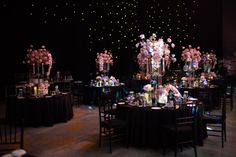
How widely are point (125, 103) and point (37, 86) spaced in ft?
9.81

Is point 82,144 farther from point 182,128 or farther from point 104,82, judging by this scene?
point 104,82

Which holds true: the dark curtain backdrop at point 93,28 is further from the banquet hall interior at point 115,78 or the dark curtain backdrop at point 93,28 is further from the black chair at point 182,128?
the black chair at point 182,128

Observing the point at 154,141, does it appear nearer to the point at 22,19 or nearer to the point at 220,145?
the point at 220,145

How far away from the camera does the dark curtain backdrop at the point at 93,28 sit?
12.6 m

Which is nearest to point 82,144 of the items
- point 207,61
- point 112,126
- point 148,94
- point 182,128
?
point 112,126

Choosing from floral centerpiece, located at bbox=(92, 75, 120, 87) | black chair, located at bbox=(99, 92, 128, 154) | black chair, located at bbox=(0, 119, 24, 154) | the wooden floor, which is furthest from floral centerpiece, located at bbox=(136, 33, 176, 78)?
floral centerpiece, located at bbox=(92, 75, 120, 87)

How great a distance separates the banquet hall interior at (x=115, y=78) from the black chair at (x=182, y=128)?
0.9 inches

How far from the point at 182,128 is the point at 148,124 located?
650mm

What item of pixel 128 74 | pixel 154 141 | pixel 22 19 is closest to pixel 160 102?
pixel 154 141

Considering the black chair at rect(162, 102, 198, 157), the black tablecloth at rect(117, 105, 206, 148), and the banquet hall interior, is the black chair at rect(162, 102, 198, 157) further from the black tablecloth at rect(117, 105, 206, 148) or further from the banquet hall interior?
the black tablecloth at rect(117, 105, 206, 148)

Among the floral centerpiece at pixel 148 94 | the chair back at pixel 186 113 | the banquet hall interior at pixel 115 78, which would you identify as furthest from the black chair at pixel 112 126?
the chair back at pixel 186 113

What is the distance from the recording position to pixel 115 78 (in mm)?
15250

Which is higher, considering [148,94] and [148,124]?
[148,94]

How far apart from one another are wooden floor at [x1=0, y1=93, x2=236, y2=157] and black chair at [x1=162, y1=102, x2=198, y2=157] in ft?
0.66
